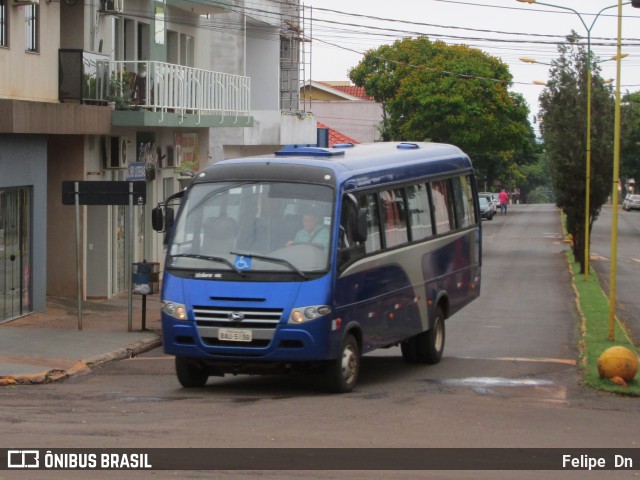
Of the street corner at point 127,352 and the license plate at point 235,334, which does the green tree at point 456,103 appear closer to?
the street corner at point 127,352

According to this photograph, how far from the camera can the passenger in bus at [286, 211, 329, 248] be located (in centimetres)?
1349

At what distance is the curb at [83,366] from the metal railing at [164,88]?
7385 mm

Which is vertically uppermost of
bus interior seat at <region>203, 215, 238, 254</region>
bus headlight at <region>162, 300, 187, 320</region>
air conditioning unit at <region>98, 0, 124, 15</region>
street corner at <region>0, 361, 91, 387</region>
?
air conditioning unit at <region>98, 0, 124, 15</region>

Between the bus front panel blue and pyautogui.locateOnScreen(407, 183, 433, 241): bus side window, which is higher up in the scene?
pyautogui.locateOnScreen(407, 183, 433, 241): bus side window

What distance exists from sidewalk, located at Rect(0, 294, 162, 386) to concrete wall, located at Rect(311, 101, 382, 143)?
5808 centimetres

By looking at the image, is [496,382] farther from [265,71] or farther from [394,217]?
[265,71]

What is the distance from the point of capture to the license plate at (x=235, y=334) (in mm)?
13078

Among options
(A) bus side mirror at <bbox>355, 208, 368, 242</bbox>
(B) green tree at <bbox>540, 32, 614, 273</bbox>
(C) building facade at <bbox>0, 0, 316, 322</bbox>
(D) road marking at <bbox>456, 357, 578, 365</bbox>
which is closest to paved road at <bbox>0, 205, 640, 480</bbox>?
(D) road marking at <bbox>456, 357, 578, 365</bbox>

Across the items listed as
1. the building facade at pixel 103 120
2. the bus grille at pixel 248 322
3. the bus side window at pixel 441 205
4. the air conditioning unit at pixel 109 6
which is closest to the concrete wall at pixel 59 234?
the building facade at pixel 103 120

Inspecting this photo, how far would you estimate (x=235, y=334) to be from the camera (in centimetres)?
1310

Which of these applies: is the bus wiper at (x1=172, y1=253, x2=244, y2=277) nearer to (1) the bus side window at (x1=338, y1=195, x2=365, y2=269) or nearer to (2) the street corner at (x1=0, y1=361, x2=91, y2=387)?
(1) the bus side window at (x1=338, y1=195, x2=365, y2=269)

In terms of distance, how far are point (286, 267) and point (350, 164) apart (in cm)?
199

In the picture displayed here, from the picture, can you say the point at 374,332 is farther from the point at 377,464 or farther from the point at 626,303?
the point at 626,303

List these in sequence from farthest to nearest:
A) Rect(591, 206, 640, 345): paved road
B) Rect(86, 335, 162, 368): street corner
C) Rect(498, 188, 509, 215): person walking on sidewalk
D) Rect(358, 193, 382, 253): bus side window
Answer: Rect(498, 188, 509, 215): person walking on sidewalk, Rect(591, 206, 640, 345): paved road, Rect(86, 335, 162, 368): street corner, Rect(358, 193, 382, 253): bus side window
